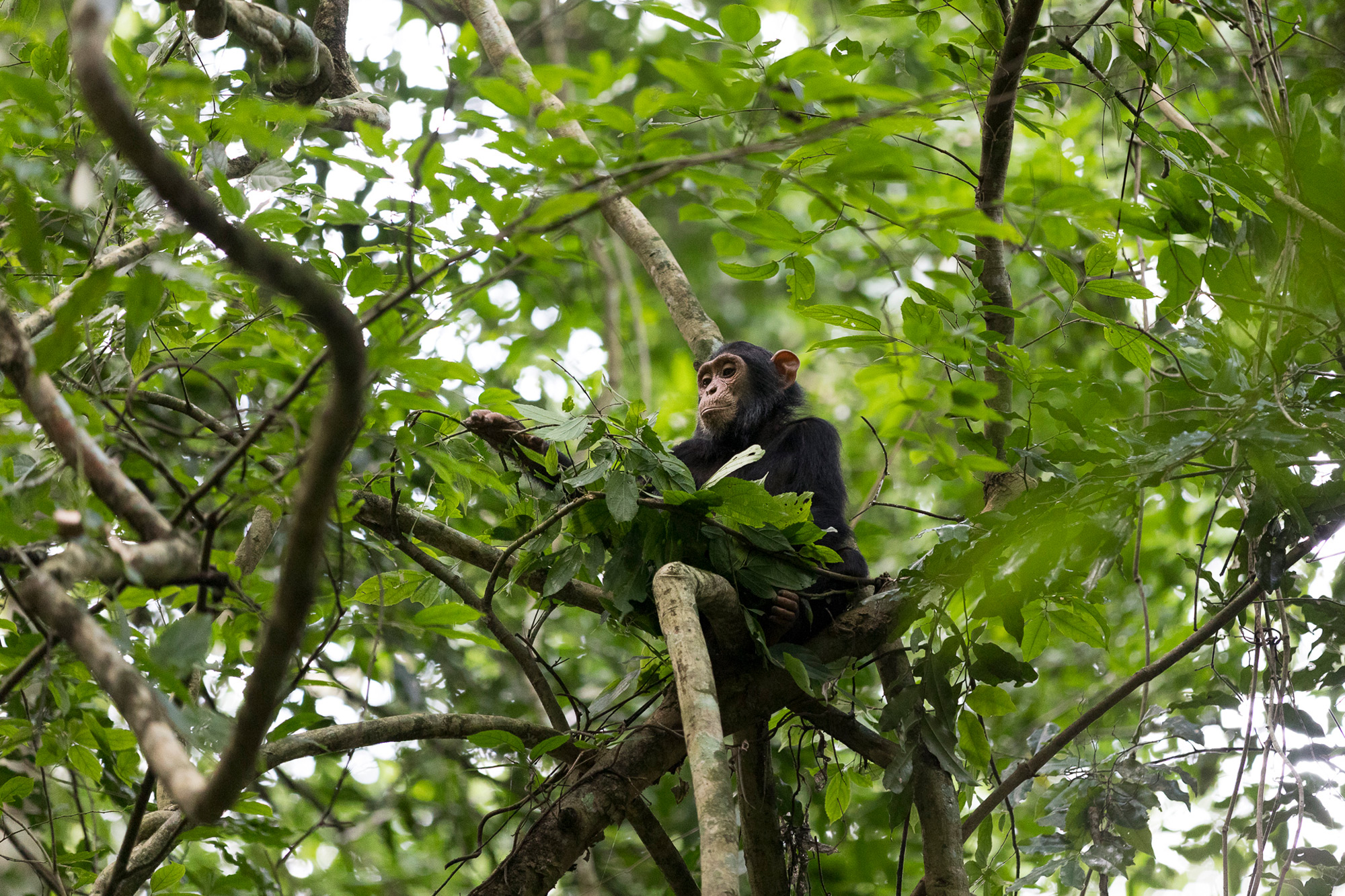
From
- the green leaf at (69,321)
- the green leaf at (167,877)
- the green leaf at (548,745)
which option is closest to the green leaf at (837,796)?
the green leaf at (548,745)

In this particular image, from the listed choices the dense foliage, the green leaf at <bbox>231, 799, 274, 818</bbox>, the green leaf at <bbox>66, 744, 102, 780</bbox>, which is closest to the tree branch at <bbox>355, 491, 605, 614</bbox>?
the dense foliage

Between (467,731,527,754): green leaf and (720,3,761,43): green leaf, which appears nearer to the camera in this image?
(720,3,761,43): green leaf

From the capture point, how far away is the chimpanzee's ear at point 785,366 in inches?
193

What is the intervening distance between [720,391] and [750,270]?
1831mm

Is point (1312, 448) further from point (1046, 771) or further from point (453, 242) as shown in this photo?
point (453, 242)

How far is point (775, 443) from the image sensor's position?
4.41 meters

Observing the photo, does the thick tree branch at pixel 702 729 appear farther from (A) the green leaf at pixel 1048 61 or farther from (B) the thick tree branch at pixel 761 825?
(A) the green leaf at pixel 1048 61

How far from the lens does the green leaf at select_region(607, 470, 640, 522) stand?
2688 mm

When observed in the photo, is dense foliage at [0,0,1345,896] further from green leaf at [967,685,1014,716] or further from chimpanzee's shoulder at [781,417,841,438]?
chimpanzee's shoulder at [781,417,841,438]

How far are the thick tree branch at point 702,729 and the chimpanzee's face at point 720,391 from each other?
193 centimetres

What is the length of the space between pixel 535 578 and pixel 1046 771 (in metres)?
1.78

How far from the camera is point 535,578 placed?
328 centimetres

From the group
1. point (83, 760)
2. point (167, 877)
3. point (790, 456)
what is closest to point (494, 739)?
point (167, 877)

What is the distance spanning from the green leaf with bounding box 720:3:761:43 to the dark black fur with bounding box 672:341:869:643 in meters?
1.53
